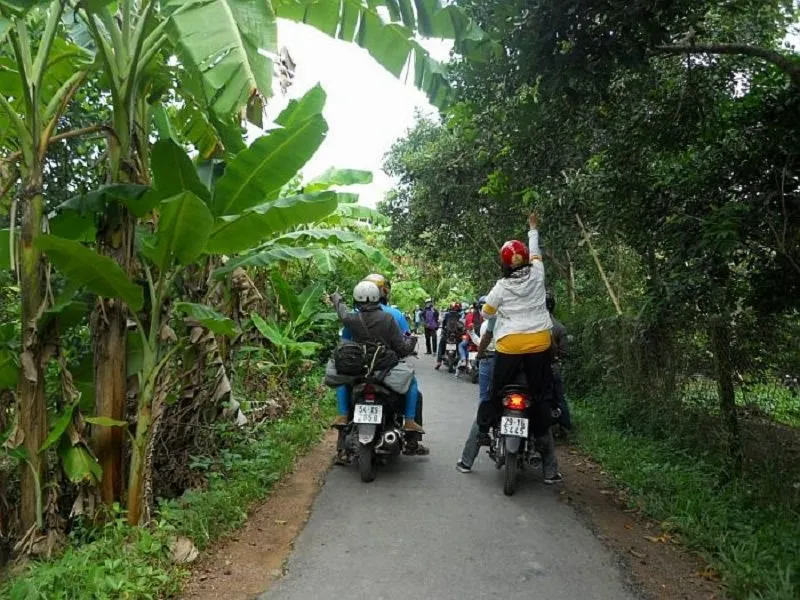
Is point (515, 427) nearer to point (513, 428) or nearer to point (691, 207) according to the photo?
point (513, 428)

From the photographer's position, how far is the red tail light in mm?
5590

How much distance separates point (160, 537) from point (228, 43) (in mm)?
3077

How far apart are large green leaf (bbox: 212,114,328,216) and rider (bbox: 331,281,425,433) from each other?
1905 mm

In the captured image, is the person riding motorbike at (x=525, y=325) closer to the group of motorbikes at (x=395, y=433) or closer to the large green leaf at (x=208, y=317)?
the group of motorbikes at (x=395, y=433)

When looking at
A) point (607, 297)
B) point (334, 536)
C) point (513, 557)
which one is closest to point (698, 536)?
point (513, 557)

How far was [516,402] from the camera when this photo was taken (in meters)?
5.60

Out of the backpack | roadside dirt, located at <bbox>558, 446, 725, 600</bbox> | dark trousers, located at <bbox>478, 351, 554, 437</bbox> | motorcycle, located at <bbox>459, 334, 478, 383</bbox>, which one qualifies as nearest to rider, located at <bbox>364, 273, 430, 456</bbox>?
the backpack

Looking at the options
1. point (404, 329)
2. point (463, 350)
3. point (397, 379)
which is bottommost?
point (463, 350)

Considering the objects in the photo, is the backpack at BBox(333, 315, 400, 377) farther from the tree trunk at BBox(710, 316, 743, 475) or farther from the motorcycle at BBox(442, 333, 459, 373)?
the motorcycle at BBox(442, 333, 459, 373)

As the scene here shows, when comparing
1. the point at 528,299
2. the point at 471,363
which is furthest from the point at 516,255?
the point at 471,363

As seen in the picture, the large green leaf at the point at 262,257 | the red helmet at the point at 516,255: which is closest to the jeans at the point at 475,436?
the red helmet at the point at 516,255

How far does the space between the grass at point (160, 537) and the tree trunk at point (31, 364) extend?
1.44ft

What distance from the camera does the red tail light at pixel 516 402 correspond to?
5.59 metres

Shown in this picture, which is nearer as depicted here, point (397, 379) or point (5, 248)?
point (5, 248)
